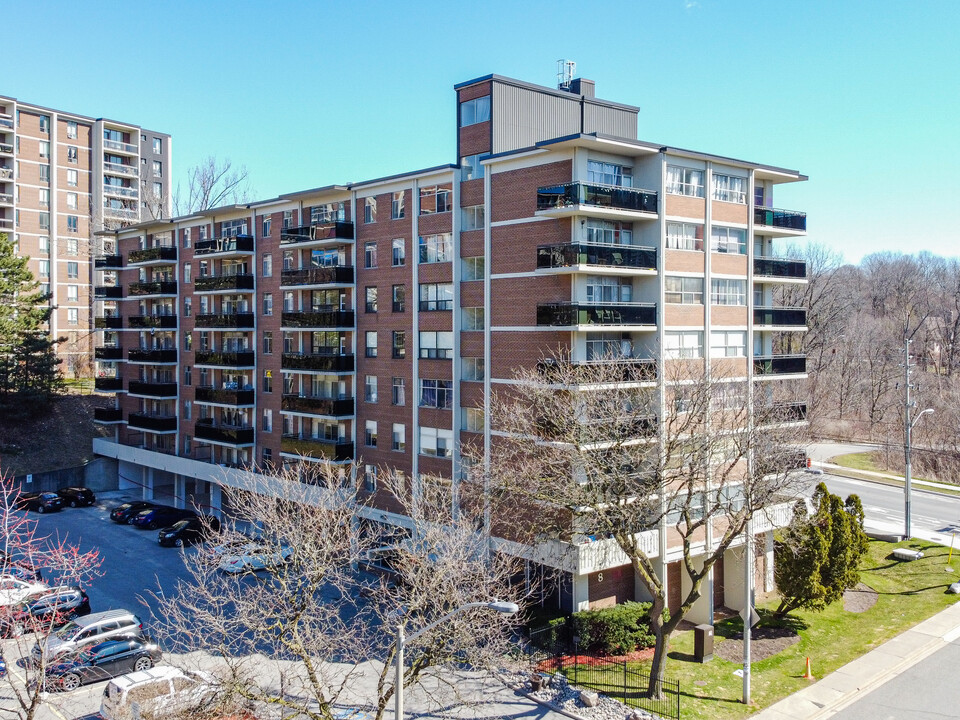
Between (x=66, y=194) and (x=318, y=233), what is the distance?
47.1 metres

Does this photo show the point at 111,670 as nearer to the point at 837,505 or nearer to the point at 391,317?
the point at 391,317

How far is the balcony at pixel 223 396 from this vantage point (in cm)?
4531

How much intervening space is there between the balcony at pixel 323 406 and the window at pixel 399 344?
4011 millimetres

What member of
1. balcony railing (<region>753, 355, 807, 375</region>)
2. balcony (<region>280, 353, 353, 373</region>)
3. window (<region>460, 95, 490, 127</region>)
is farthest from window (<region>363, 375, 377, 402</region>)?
balcony railing (<region>753, 355, 807, 375</region>)

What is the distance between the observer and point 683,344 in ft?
105

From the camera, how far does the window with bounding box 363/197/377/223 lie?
38406mm

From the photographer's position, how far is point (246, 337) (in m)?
46.6

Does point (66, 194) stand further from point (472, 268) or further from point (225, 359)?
point (472, 268)

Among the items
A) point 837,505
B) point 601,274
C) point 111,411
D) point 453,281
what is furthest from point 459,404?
point 111,411

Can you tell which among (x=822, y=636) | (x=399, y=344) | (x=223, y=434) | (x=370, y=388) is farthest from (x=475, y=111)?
(x=822, y=636)

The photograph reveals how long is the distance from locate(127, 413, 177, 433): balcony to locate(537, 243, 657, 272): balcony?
31.9m

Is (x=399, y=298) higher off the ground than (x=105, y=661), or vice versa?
(x=399, y=298)

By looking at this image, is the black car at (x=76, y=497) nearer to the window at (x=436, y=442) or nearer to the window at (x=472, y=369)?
the window at (x=436, y=442)

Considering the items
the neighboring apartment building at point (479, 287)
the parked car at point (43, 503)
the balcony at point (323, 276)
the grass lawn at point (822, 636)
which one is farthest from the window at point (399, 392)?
the parked car at point (43, 503)
